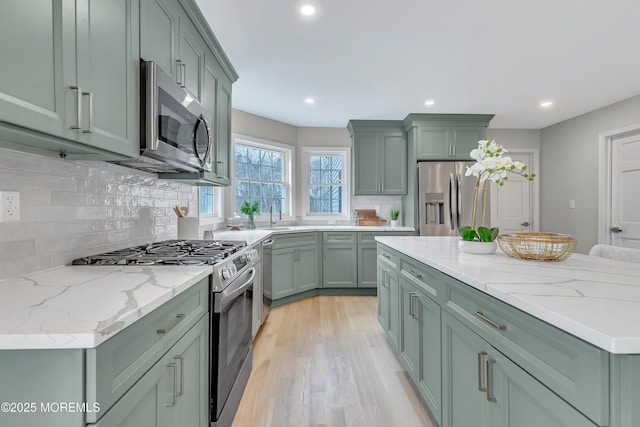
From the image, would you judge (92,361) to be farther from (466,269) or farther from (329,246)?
(329,246)

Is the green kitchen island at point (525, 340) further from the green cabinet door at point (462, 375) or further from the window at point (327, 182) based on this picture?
the window at point (327, 182)

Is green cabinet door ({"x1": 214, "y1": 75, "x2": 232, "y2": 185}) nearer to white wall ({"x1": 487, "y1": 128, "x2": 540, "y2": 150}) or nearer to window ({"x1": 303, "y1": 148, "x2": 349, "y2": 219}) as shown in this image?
window ({"x1": 303, "y1": 148, "x2": 349, "y2": 219})

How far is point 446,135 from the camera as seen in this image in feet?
13.4

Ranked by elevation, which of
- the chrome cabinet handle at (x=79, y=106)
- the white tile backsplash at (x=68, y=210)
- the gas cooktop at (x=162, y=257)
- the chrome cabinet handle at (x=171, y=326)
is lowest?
the chrome cabinet handle at (x=171, y=326)

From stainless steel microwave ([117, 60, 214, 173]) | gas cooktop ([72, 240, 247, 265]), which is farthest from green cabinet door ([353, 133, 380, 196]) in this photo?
gas cooktop ([72, 240, 247, 265])

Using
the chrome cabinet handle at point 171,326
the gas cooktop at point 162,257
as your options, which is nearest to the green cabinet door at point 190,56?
the gas cooktop at point 162,257

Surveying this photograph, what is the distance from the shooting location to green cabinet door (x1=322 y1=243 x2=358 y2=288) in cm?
398

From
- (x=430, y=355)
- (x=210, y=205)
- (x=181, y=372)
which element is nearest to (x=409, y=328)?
(x=430, y=355)

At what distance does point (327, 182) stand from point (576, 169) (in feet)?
11.6

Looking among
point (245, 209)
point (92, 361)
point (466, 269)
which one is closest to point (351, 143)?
point (245, 209)

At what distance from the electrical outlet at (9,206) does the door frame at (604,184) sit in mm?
5490

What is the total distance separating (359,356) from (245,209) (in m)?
2.11

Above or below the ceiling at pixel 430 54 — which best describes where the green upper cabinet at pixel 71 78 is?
below

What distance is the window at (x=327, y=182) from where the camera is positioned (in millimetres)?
4668
